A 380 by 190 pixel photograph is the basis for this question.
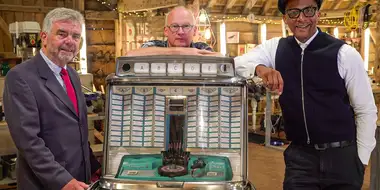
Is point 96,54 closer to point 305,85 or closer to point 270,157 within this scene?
point 270,157

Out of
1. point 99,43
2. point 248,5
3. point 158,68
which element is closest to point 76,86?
point 158,68

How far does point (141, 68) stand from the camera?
6.10ft

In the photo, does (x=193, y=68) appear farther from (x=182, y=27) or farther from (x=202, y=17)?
(x=202, y=17)

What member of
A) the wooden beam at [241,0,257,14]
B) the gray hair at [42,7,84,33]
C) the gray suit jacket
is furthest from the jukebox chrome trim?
the wooden beam at [241,0,257,14]

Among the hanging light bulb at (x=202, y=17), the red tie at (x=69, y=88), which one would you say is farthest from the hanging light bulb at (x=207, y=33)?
the red tie at (x=69, y=88)

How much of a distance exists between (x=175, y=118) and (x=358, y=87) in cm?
95

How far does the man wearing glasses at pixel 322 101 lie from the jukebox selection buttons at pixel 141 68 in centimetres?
52

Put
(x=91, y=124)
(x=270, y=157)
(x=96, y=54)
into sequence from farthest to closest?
(x=96, y=54) < (x=270, y=157) < (x=91, y=124)

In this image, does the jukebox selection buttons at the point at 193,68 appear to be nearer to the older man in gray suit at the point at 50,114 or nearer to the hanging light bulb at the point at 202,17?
the older man in gray suit at the point at 50,114

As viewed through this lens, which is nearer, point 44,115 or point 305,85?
point 44,115

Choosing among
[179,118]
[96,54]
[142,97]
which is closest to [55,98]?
[142,97]

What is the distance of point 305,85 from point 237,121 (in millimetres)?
528

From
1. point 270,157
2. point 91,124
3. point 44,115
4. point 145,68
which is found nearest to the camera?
point 145,68

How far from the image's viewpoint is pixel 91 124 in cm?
506
